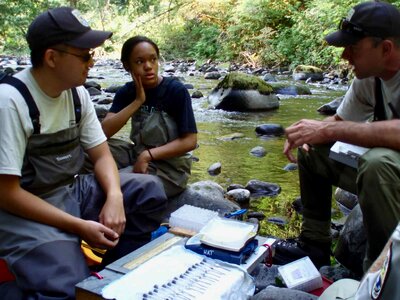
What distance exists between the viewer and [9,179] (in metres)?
A: 2.07

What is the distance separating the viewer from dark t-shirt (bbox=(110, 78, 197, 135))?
320cm

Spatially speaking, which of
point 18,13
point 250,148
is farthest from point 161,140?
point 18,13

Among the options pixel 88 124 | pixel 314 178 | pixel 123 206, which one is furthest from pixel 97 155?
pixel 314 178

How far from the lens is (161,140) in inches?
128

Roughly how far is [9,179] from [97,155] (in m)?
0.67

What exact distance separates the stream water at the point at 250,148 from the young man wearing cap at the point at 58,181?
147cm

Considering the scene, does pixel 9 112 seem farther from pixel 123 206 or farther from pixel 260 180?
pixel 260 180

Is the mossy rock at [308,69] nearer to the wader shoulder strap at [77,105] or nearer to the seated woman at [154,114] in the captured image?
the seated woman at [154,114]

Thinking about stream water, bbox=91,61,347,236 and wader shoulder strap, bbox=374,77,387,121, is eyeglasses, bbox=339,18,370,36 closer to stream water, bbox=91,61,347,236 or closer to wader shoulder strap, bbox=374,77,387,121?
wader shoulder strap, bbox=374,77,387,121

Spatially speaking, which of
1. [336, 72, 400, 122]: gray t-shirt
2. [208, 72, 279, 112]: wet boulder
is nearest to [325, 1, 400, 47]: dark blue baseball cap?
[336, 72, 400, 122]: gray t-shirt

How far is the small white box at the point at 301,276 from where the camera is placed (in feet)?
7.33

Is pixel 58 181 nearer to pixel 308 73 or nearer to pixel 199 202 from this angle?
pixel 199 202

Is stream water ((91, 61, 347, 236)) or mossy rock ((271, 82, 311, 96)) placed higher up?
stream water ((91, 61, 347, 236))

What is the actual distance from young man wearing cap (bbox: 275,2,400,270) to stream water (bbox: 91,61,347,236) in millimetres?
829
